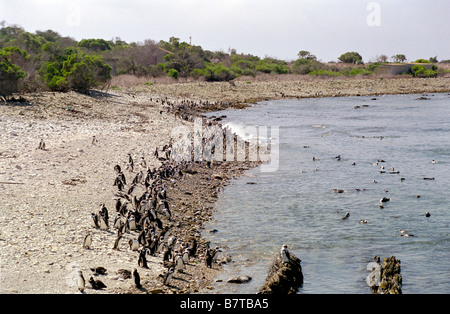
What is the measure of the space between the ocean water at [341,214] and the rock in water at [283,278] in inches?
14.2

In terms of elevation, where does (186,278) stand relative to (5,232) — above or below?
below

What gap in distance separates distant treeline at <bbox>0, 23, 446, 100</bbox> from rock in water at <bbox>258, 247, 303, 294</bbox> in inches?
862

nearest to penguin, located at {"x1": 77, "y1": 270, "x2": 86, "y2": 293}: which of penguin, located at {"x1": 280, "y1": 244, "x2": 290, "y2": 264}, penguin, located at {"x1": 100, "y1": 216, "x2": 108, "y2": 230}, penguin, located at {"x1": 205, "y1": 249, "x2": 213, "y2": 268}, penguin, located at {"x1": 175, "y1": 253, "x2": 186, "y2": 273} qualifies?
penguin, located at {"x1": 175, "y1": 253, "x2": 186, "y2": 273}

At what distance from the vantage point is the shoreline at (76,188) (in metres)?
9.80

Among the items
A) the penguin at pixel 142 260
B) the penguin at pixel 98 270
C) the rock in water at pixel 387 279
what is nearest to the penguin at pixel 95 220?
the penguin at pixel 142 260

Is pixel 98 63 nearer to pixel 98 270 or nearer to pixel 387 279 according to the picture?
pixel 98 270

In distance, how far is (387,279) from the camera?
10.7 metres

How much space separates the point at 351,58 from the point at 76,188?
12938 centimetres

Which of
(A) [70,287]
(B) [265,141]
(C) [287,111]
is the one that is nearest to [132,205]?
(A) [70,287]

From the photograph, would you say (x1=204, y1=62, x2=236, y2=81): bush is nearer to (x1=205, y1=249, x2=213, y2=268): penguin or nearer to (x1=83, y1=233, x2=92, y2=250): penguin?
(x1=205, y1=249, x2=213, y2=268): penguin

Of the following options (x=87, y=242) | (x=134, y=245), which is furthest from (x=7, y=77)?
(x=134, y=245)
